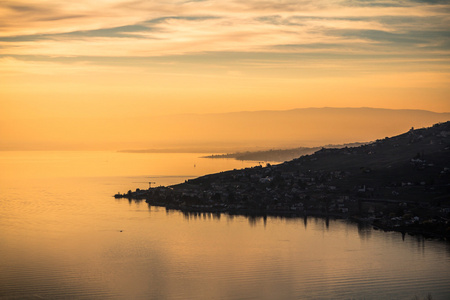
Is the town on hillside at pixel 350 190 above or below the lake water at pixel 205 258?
above

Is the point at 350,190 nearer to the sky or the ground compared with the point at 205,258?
nearer to the sky

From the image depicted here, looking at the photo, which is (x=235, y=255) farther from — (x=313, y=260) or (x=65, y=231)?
(x=65, y=231)

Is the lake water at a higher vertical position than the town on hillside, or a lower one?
lower

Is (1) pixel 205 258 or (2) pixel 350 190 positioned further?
(2) pixel 350 190

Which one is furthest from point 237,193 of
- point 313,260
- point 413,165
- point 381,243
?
point 313,260

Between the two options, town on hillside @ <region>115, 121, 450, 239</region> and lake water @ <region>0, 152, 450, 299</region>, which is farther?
town on hillside @ <region>115, 121, 450, 239</region>
